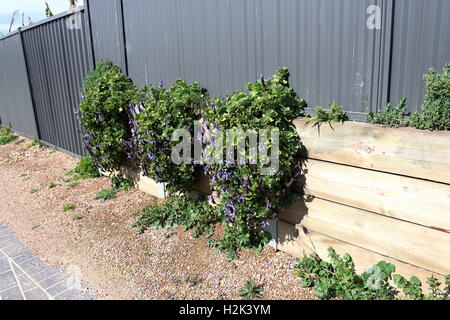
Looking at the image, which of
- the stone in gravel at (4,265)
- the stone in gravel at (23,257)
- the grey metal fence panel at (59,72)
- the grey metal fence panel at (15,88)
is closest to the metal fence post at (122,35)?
the grey metal fence panel at (59,72)

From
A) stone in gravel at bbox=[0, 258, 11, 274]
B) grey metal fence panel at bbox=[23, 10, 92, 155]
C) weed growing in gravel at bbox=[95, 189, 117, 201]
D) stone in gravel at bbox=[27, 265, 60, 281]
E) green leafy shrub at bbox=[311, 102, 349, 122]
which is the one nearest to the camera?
green leafy shrub at bbox=[311, 102, 349, 122]

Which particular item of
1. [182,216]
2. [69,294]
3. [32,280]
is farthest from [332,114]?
[32,280]

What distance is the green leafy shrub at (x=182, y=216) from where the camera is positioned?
3965 mm

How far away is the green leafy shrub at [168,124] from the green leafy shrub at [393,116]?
177 centimetres

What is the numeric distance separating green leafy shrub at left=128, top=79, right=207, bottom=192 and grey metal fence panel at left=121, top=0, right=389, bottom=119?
0.75 ft

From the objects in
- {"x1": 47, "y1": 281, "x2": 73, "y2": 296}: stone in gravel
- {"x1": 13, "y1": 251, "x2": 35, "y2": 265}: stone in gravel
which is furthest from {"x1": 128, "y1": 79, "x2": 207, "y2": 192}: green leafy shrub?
{"x1": 13, "y1": 251, "x2": 35, "y2": 265}: stone in gravel

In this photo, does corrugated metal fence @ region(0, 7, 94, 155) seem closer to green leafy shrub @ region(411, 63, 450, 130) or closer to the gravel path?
the gravel path

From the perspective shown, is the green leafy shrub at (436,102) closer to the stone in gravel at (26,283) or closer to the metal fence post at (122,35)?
the stone in gravel at (26,283)

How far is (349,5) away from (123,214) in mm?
3295

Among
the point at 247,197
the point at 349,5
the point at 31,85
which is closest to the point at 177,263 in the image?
the point at 247,197

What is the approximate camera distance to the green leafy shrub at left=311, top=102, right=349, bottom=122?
2833mm

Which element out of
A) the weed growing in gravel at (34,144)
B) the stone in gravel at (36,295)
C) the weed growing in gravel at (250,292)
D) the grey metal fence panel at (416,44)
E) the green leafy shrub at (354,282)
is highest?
the grey metal fence panel at (416,44)

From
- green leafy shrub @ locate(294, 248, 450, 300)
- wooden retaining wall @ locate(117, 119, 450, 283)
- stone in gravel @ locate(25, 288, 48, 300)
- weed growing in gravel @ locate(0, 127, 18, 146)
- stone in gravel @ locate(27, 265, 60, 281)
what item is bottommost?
weed growing in gravel @ locate(0, 127, 18, 146)

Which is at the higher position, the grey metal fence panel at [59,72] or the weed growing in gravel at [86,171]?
the grey metal fence panel at [59,72]
